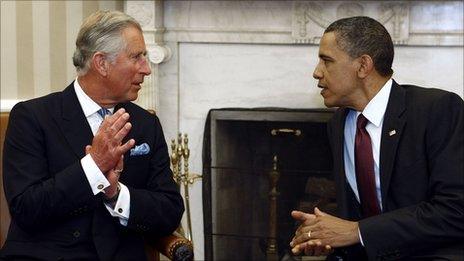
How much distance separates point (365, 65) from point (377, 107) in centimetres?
14

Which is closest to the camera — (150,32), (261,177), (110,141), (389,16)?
(110,141)

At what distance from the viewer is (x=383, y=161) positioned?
2684mm

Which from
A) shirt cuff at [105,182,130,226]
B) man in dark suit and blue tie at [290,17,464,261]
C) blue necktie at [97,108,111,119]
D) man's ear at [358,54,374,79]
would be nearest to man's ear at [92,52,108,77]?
blue necktie at [97,108,111,119]

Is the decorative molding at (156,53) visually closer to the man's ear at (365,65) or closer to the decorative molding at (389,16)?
the decorative molding at (389,16)

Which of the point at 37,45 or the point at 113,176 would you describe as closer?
the point at 113,176

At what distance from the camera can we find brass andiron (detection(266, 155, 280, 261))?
4.04 m

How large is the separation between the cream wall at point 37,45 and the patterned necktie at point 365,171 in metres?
1.65

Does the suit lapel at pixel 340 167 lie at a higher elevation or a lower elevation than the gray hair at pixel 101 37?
lower

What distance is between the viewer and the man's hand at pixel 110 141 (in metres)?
2.51

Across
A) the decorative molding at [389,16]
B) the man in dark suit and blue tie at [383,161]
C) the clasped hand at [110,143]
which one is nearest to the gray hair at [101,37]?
the clasped hand at [110,143]

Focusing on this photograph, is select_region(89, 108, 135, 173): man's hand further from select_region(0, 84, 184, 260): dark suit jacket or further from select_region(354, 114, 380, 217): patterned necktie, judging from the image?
select_region(354, 114, 380, 217): patterned necktie

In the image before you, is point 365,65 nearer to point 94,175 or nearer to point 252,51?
point 94,175

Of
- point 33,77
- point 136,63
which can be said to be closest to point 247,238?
point 33,77

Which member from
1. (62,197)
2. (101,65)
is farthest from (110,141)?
(101,65)
